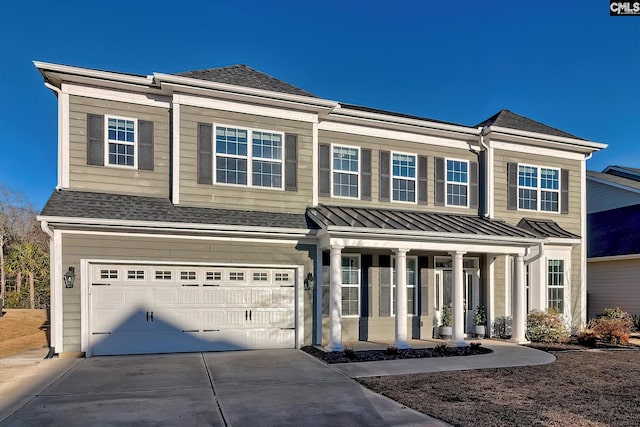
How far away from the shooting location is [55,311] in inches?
366

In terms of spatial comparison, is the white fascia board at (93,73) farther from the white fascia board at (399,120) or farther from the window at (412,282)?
the window at (412,282)

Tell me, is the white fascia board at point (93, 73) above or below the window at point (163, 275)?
above

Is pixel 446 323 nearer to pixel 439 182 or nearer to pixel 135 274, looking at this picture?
pixel 439 182

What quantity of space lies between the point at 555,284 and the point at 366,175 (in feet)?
22.9

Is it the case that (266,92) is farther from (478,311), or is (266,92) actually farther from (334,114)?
(478,311)

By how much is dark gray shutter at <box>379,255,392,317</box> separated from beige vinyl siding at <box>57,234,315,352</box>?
211 cm

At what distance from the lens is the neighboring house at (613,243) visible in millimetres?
16656

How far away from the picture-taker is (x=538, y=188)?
14.3 meters

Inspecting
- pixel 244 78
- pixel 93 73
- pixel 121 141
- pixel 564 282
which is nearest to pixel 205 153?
pixel 121 141

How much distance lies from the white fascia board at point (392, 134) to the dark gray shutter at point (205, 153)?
117 inches

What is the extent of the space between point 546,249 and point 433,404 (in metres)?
9.16

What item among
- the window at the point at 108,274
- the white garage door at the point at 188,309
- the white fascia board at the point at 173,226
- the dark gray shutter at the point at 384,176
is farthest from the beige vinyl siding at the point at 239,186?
the dark gray shutter at the point at 384,176

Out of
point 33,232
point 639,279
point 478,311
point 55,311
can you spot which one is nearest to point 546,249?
point 478,311

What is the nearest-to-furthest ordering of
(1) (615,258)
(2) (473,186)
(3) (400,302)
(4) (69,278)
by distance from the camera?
(4) (69,278) → (3) (400,302) → (2) (473,186) → (1) (615,258)
